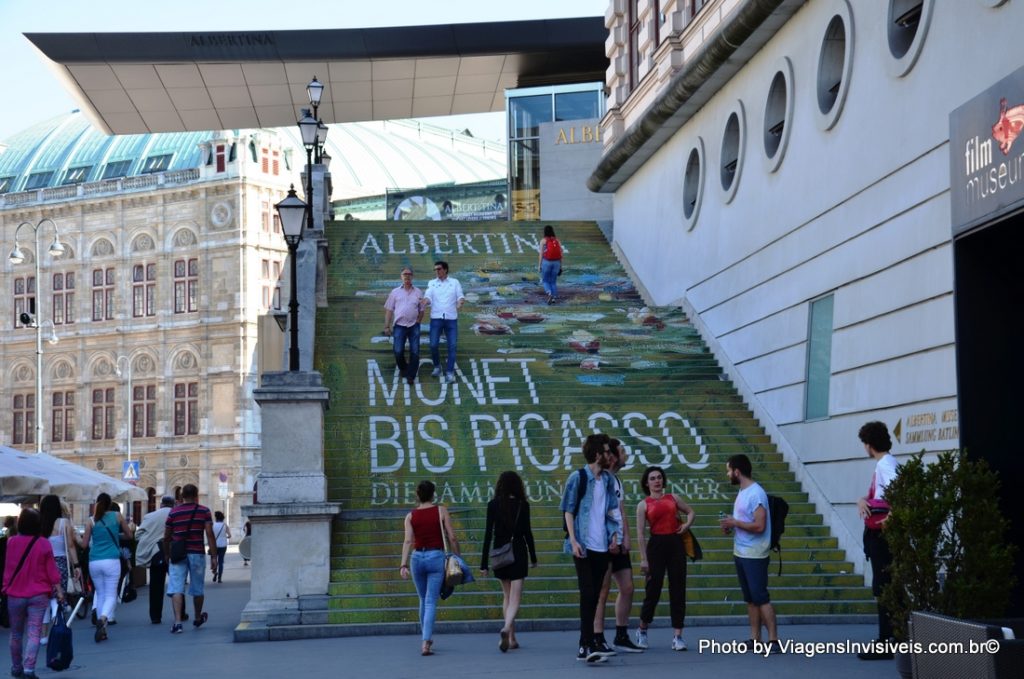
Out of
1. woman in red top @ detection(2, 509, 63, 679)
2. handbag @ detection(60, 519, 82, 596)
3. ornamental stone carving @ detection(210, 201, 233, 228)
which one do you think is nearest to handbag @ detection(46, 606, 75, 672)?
woman in red top @ detection(2, 509, 63, 679)

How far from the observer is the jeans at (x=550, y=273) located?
84.3ft

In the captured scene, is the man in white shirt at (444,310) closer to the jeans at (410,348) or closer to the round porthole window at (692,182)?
the jeans at (410,348)

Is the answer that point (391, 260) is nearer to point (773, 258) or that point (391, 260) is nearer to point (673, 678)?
point (773, 258)

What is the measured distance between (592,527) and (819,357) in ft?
22.7

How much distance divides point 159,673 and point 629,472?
24.0ft

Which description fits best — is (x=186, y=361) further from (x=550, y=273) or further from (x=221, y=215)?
(x=550, y=273)

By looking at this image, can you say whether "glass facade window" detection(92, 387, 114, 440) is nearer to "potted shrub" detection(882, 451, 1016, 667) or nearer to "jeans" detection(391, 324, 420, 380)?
"jeans" detection(391, 324, 420, 380)

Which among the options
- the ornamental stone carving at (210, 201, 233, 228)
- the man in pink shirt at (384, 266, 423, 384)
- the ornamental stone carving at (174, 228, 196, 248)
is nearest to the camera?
the man in pink shirt at (384, 266, 423, 384)

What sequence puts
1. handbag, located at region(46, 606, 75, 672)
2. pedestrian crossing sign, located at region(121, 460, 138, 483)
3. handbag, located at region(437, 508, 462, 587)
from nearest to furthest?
handbag, located at region(437, 508, 462, 587) → handbag, located at region(46, 606, 75, 672) → pedestrian crossing sign, located at region(121, 460, 138, 483)

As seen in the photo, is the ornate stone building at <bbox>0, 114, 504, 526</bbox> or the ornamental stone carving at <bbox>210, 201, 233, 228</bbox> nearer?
the ornate stone building at <bbox>0, 114, 504, 526</bbox>

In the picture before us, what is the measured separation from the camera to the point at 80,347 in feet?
260

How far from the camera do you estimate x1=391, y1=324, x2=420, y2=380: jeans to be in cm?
2064

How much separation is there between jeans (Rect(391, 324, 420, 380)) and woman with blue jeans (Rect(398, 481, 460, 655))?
26.4 feet

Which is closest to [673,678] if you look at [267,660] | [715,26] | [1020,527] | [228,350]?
[1020,527]
